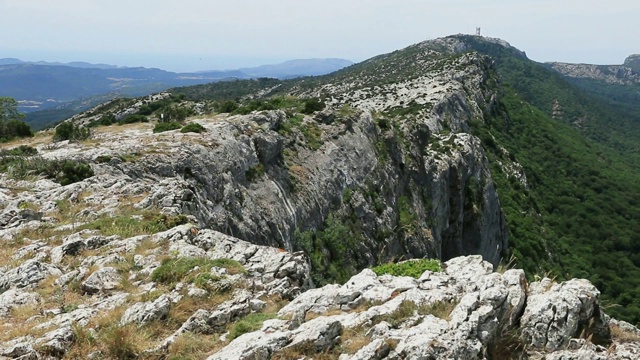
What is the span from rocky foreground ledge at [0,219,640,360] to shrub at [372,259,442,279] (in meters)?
0.34

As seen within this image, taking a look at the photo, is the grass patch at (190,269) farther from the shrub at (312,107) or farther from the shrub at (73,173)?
the shrub at (312,107)

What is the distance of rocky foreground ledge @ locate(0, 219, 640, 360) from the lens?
305 inches

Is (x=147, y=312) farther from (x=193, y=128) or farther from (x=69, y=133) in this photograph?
(x=69, y=133)

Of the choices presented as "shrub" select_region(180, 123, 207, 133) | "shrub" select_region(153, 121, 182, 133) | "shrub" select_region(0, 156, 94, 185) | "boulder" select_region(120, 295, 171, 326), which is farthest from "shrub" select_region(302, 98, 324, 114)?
"boulder" select_region(120, 295, 171, 326)

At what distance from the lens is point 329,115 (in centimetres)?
3784

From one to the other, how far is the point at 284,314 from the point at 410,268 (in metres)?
3.86

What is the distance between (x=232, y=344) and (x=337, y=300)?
2.63 metres

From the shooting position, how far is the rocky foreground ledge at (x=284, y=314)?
774 centimetres

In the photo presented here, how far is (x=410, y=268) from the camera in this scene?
11305 millimetres

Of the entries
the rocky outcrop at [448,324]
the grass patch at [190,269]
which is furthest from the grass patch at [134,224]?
the rocky outcrop at [448,324]

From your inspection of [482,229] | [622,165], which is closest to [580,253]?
[482,229]

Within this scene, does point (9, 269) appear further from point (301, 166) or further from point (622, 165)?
point (622, 165)

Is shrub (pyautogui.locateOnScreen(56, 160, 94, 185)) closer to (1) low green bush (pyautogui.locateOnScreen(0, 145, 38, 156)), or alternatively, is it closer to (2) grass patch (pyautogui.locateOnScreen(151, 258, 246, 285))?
(1) low green bush (pyautogui.locateOnScreen(0, 145, 38, 156))

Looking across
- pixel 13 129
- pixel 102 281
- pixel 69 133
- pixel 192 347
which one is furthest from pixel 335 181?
pixel 192 347
